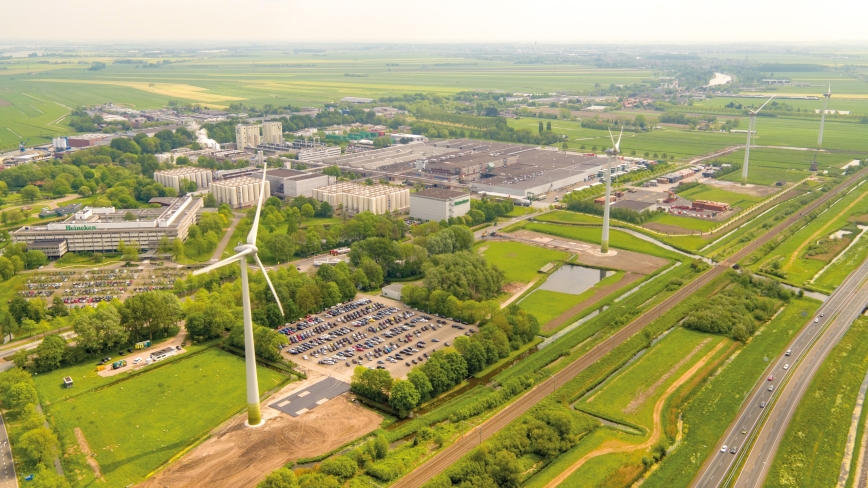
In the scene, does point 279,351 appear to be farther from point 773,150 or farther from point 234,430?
point 773,150

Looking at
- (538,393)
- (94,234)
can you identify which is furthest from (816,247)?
(94,234)

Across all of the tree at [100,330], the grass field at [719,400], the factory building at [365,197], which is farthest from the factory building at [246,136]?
the grass field at [719,400]

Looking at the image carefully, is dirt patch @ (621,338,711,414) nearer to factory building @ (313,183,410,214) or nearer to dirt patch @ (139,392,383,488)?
dirt patch @ (139,392,383,488)

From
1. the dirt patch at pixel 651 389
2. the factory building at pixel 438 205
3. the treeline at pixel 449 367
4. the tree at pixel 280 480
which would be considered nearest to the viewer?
the tree at pixel 280 480

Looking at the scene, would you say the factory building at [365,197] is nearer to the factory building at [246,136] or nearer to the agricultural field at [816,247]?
the agricultural field at [816,247]

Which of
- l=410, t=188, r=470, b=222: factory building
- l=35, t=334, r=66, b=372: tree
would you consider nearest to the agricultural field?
l=410, t=188, r=470, b=222: factory building

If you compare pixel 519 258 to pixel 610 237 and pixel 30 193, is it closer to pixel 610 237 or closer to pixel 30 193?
pixel 610 237
